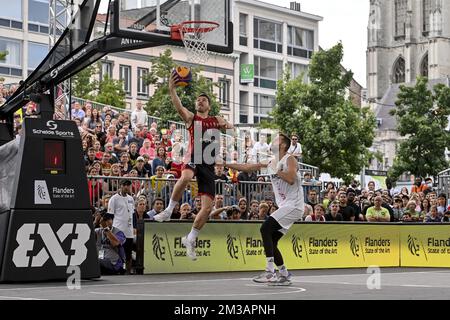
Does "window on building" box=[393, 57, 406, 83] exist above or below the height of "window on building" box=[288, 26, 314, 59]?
above

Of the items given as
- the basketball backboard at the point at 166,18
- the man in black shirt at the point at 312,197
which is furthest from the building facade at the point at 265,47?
the basketball backboard at the point at 166,18

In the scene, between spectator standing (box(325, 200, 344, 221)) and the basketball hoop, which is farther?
spectator standing (box(325, 200, 344, 221))

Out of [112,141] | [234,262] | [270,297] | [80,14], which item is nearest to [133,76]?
[112,141]

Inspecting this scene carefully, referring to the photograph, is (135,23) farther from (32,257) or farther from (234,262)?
(234,262)

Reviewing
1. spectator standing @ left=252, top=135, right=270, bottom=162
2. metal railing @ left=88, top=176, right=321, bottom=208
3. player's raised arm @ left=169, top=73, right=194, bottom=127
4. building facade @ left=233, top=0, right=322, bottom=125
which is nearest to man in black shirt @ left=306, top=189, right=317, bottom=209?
metal railing @ left=88, top=176, right=321, bottom=208

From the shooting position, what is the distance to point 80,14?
62.3 feet

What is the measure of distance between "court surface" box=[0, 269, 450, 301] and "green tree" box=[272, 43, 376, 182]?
44.2m

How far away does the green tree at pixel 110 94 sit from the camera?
58.2 m

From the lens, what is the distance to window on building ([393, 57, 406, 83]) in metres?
174

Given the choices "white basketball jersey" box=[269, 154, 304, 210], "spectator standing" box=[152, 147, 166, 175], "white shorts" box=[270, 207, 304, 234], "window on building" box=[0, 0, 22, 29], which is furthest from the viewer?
"window on building" box=[0, 0, 22, 29]

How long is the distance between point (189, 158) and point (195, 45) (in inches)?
105

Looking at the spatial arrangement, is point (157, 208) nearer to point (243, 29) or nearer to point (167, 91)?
point (167, 91)

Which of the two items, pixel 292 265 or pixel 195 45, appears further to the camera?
pixel 292 265

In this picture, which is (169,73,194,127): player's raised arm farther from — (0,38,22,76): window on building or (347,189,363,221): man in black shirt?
(0,38,22,76): window on building
